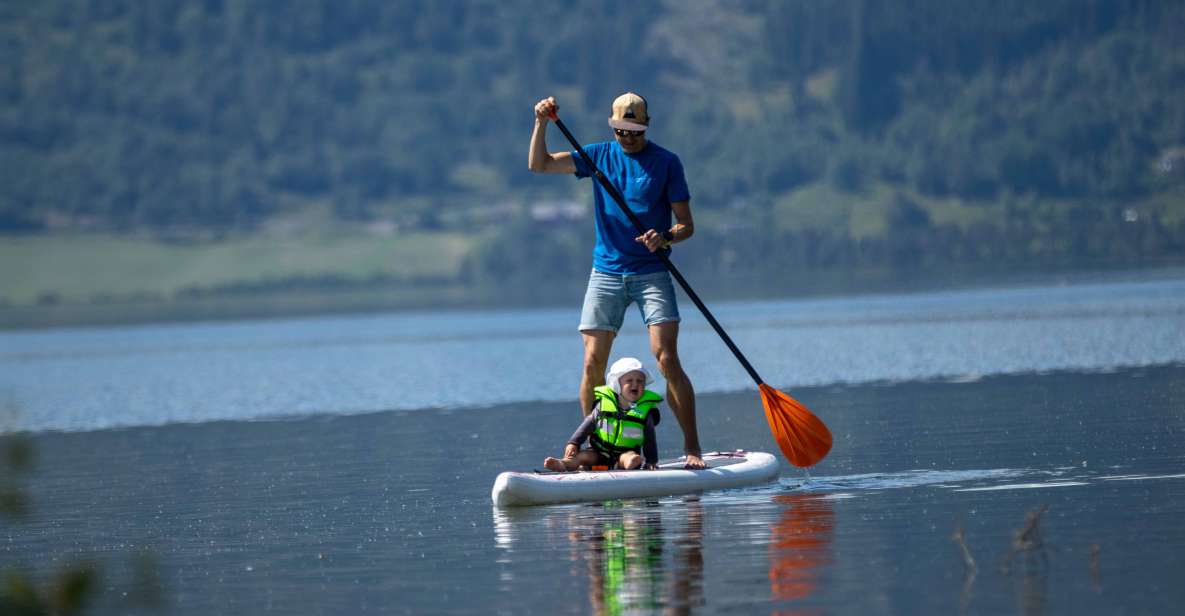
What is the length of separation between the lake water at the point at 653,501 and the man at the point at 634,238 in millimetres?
1234

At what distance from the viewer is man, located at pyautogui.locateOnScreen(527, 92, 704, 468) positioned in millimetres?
16328

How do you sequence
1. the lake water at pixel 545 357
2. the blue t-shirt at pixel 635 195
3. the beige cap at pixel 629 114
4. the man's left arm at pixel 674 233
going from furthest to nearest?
1. the lake water at pixel 545 357
2. the blue t-shirt at pixel 635 195
3. the beige cap at pixel 629 114
4. the man's left arm at pixel 674 233

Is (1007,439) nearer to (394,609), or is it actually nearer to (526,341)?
(394,609)

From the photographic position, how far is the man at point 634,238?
16328 millimetres

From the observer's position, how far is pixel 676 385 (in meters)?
16.5

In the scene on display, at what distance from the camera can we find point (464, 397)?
32969mm

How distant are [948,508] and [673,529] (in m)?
1.85

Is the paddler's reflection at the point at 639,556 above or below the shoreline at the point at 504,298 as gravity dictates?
below

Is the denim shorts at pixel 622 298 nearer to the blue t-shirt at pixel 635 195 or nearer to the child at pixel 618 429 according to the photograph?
the blue t-shirt at pixel 635 195

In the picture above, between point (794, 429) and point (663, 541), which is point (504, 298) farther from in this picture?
point (663, 541)

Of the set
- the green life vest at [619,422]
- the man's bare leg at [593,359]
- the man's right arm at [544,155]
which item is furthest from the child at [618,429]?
the man's right arm at [544,155]

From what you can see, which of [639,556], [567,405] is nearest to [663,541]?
[639,556]

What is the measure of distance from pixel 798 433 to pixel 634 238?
213 centimetres

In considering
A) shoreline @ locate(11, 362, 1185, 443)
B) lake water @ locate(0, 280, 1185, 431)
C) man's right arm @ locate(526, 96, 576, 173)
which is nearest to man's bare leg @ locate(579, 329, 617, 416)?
man's right arm @ locate(526, 96, 576, 173)
